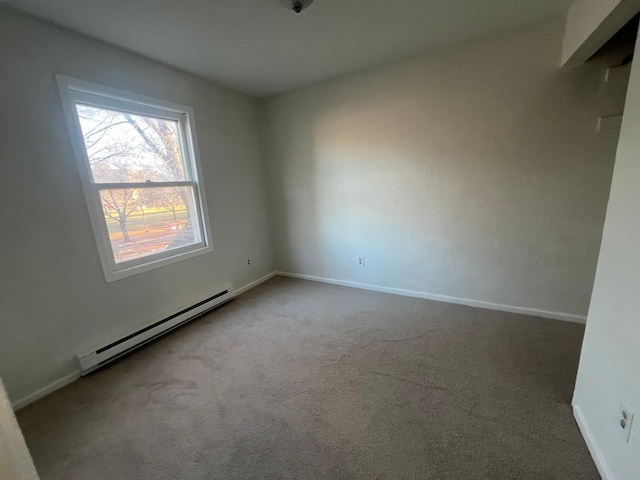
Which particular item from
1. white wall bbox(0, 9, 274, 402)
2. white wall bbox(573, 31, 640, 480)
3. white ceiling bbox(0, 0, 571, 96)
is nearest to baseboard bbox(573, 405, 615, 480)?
white wall bbox(573, 31, 640, 480)

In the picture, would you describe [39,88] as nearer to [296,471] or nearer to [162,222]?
[162,222]

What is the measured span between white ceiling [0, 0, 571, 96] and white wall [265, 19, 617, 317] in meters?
0.30

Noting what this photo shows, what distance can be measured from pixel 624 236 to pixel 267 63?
279 centimetres

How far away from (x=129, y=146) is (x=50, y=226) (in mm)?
871

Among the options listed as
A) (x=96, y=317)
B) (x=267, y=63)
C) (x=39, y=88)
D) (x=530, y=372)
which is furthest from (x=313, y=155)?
(x=530, y=372)

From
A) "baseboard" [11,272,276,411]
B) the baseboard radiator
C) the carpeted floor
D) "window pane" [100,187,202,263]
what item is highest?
"window pane" [100,187,202,263]

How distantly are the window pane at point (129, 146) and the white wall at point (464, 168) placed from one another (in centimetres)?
134

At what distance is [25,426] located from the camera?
1590 mm

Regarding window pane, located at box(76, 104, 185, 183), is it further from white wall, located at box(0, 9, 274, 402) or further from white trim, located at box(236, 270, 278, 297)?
white trim, located at box(236, 270, 278, 297)

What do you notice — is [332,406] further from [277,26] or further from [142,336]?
[277,26]

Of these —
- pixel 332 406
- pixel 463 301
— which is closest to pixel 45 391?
pixel 332 406

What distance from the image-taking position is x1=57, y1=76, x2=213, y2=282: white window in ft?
6.54

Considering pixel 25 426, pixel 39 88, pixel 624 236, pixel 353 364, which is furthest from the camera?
pixel 353 364

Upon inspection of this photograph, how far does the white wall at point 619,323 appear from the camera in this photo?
1.04 metres
